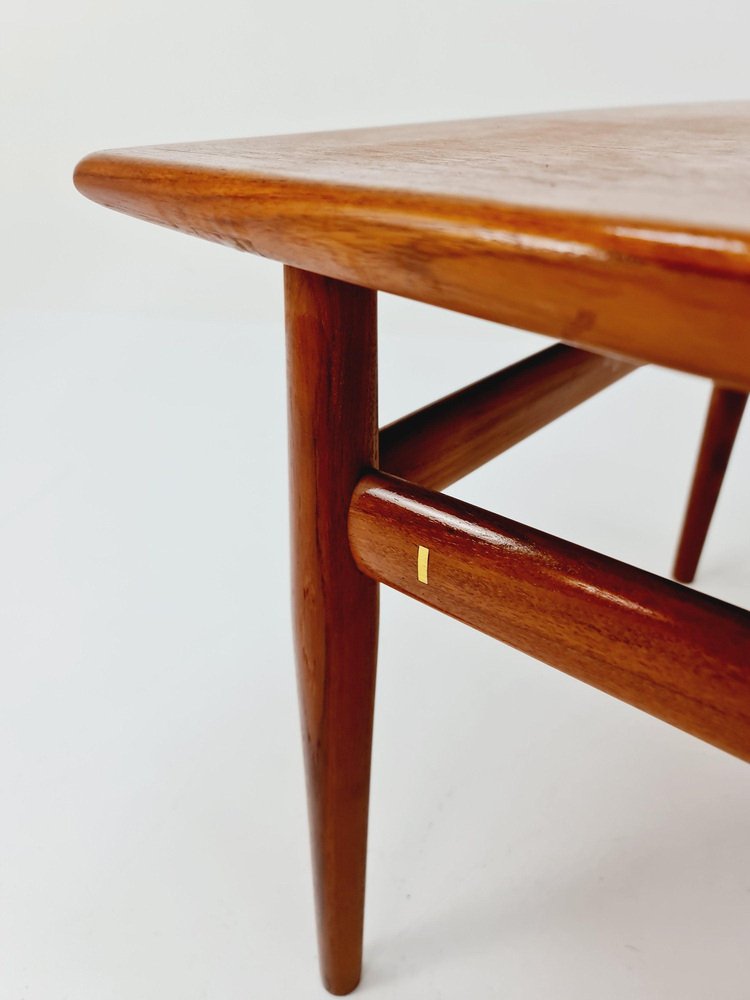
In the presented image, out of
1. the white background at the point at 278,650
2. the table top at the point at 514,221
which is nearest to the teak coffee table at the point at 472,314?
the table top at the point at 514,221

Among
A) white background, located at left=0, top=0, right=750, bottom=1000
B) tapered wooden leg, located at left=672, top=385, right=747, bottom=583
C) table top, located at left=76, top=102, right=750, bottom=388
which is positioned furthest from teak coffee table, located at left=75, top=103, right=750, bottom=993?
tapered wooden leg, located at left=672, top=385, right=747, bottom=583

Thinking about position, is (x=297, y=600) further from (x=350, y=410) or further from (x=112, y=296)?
(x=112, y=296)

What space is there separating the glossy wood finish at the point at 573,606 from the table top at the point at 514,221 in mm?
138

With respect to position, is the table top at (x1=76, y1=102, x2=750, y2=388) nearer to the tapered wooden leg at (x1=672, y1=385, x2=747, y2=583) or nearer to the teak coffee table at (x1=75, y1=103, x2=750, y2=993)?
the teak coffee table at (x1=75, y1=103, x2=750, y2=993)

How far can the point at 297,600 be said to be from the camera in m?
0.47

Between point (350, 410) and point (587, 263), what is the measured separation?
214 mm

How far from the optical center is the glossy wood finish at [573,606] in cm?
33

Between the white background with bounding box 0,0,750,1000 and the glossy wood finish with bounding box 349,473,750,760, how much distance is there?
14.3 inches

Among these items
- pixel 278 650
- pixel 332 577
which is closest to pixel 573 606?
A: pixel 332 577

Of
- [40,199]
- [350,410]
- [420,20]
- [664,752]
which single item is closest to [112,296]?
[40,199]

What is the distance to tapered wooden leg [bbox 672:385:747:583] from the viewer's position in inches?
33.9

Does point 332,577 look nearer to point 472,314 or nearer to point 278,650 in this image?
point 472,314

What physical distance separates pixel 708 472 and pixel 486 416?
0.47m

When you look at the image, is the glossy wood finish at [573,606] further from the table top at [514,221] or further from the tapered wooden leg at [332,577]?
the table top at [514,221]
